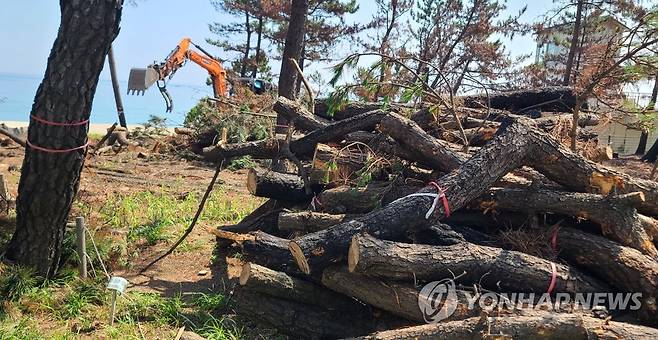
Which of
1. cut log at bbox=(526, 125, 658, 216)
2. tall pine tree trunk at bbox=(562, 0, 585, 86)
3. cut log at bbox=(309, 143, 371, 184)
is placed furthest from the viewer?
tall pine tree trunk at bbox=(562, 0, 585, 86)

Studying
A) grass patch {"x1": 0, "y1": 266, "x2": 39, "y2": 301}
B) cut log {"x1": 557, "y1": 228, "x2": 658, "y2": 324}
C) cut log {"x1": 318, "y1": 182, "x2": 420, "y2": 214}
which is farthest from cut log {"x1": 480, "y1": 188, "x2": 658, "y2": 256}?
grass patch {"x1": 0, "y1": 266, "x2": 39, "y2": 301}

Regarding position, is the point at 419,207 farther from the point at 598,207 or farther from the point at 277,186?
the point at 277,186

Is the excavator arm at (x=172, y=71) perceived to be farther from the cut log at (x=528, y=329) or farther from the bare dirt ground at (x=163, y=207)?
the cut log at (x=528, y=329)

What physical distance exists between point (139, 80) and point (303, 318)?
10287 millimetres

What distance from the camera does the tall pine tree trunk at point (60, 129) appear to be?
3740 millimetres

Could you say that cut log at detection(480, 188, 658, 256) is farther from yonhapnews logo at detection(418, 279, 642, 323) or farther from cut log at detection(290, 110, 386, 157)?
cut log at detection(290, 110, 386, 157)

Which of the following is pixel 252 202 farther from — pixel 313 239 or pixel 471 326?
pixel 471 326

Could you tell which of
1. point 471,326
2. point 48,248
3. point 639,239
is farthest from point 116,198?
point 639,239

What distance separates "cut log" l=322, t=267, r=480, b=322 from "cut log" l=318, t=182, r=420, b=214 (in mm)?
896

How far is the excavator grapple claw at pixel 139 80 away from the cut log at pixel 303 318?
989cm

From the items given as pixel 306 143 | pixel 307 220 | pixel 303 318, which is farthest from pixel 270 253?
pixel 306 143

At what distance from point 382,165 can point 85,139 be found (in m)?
2.33

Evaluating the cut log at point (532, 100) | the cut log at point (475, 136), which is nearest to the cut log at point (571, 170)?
the cut log at point (475, 136)

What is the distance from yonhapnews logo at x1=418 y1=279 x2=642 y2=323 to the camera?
10.8 feet
